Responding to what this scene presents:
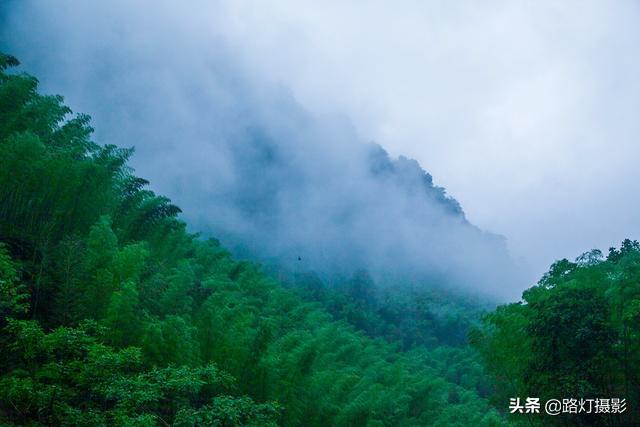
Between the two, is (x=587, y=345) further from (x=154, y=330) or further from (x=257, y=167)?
(x=257, y=167)

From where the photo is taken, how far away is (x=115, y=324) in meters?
8.45

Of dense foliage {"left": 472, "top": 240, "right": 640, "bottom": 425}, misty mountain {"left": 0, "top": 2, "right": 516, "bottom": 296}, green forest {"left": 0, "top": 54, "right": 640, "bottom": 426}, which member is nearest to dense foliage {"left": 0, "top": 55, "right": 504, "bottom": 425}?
green forest {"left": 0, "top": 54, "right": 640, "bottom": 426}

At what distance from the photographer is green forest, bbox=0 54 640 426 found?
5902 mm

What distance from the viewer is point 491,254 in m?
80.9

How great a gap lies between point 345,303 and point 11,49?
40.8m

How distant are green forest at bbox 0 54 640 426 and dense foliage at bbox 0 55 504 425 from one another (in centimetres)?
3

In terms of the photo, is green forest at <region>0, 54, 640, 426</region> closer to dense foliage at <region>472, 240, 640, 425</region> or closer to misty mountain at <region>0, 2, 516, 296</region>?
dense foliage at <region>472, 240, 640, 425</region>

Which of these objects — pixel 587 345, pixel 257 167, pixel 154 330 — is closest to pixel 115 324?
pixel 154 330

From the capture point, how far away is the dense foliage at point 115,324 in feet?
19.1

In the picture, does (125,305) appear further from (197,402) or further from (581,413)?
(581,413)

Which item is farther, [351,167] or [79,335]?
[351,167]

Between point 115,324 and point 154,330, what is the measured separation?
63 cm

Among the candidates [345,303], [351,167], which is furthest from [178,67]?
[345,303]

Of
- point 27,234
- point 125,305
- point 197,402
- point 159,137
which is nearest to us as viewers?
point 125,305
